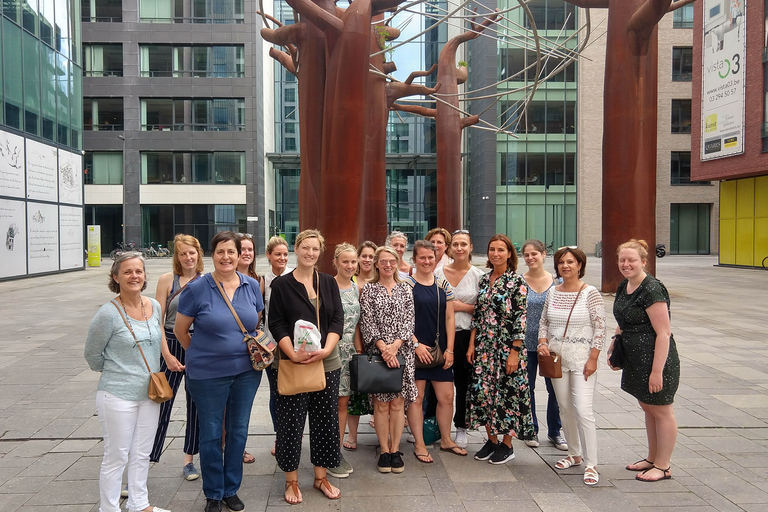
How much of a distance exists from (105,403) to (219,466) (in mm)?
777

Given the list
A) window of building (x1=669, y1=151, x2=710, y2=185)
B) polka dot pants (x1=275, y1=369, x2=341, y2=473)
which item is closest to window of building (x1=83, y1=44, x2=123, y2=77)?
window of building (x1=669, y1=151, x2=710, y2=185)

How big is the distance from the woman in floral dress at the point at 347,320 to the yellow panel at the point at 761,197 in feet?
89.7

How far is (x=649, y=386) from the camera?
13.6ft

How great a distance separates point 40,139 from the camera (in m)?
22.4

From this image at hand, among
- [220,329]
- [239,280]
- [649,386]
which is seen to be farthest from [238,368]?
[649,386]

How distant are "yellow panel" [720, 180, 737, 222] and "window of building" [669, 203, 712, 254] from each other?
11837mm

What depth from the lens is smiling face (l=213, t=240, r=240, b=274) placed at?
3.70 m

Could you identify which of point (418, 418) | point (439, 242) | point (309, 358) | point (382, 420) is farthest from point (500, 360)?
point (309, 358)

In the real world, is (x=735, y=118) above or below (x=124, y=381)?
above

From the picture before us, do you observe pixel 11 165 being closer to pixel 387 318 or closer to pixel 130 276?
pixel 130 276

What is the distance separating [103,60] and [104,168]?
22.3ft

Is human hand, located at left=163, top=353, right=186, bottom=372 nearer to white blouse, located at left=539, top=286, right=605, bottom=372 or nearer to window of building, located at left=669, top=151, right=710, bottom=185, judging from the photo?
white blouse, located at left=539, top=286, right=605, bottom=372

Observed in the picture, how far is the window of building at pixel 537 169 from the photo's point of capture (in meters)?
40.1

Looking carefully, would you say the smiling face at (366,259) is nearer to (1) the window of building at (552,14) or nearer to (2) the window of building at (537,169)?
(2) the window of building at (537,169)
